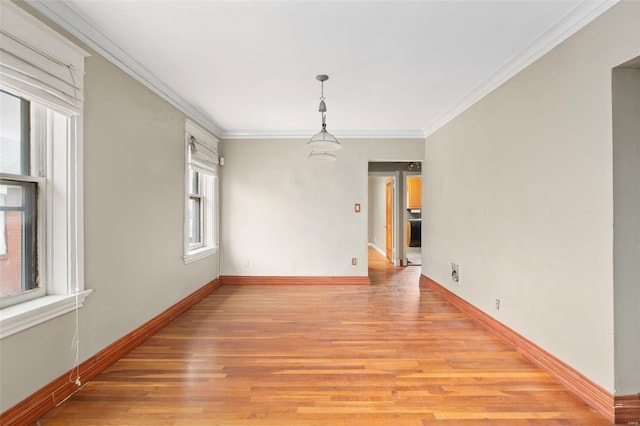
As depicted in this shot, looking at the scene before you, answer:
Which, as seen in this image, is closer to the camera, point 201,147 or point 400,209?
point 201,147

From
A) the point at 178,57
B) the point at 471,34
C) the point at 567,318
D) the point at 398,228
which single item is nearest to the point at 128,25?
the point at 178,57

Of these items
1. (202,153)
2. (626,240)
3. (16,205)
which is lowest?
(626,240)

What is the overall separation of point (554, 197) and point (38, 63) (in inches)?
136

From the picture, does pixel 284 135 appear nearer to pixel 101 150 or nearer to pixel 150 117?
pixel 150 117

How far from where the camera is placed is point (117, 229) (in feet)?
8.06

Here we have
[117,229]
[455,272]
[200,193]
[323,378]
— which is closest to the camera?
[323,378]

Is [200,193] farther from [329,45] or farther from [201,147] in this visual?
[329,45]

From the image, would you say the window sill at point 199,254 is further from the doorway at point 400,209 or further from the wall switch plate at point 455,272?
the doorway at point 400,209

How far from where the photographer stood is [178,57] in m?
2.55

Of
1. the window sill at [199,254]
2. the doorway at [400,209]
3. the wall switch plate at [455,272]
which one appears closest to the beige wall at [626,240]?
the wall switch plate at [455,272]

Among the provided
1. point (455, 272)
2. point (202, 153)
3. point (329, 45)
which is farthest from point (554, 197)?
point (202, 153)

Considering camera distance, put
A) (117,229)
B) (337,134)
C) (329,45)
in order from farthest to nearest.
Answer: (337,134)
(117,229)
(329,45)

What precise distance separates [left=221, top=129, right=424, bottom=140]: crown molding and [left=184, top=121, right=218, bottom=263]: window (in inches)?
17.6

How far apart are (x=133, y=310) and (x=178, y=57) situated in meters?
2.24
